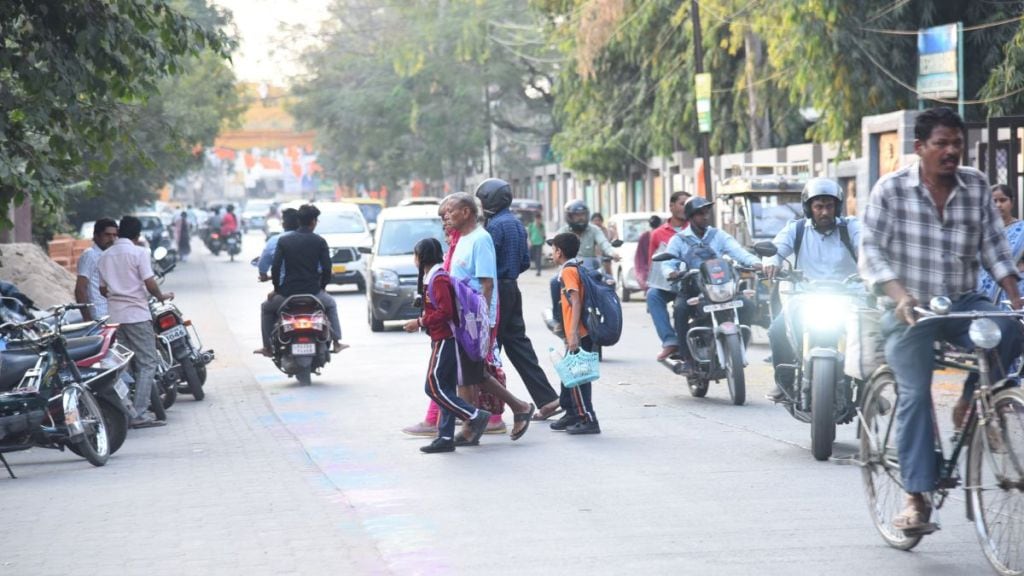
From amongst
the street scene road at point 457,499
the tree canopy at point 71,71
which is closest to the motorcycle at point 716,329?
the street scene road at point 457,499

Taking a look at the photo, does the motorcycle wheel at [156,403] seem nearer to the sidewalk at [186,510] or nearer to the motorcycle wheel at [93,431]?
the sidewalk at [186,510]

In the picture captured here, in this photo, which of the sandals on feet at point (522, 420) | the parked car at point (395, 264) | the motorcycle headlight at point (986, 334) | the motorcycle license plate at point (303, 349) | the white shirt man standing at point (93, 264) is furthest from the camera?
the parked car at point (395, 264)

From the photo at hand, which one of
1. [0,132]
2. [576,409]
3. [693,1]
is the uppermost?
[693,1]

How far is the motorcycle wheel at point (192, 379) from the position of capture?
1416 cm

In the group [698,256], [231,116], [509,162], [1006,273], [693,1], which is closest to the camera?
[1006,273]

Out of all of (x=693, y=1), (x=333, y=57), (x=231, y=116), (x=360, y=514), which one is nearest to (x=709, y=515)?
(x=360, y=514)

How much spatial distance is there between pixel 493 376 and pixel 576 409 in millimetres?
643

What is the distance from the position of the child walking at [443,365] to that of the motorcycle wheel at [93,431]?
2.13 meters

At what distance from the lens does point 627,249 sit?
29281mm

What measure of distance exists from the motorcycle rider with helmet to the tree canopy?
332 centimetres

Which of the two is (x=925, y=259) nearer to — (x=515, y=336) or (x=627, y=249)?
(x=515, y=336)

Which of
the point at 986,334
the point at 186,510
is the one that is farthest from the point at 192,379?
the point at 986,334

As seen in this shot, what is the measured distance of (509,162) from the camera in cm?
6347

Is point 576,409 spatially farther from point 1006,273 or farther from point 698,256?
point 1006,273
